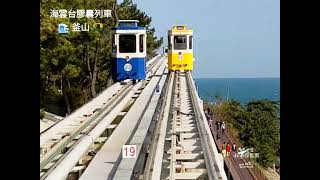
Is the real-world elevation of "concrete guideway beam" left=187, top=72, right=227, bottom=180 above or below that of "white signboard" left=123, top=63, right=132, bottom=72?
below

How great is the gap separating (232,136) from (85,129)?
273cm

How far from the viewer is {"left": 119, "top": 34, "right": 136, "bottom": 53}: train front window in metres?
14.5

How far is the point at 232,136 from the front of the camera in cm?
625

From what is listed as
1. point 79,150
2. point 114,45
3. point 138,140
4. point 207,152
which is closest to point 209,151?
point 207,152

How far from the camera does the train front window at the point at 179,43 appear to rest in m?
19.1

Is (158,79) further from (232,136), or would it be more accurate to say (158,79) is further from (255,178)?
(255,178)

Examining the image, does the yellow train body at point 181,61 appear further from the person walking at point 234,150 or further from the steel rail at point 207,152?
the person walking at point 234,150

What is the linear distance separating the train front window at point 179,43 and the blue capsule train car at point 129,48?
3864 mm

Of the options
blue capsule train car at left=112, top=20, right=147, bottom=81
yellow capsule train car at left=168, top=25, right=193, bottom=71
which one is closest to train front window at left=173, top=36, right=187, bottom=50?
yellow capsule train car at left=168, top=25, right=193, bottom=71

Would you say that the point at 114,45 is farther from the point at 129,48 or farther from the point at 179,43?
the point at 179,43

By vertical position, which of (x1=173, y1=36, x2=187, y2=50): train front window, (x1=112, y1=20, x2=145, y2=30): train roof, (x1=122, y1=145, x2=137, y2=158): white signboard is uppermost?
(x1=112, y1=20, x2=145, y2=30): train roof

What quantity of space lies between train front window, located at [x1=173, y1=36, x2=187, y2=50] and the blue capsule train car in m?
3.86

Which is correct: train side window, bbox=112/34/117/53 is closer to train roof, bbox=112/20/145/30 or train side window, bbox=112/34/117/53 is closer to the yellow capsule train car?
train roof, bbox=112/20/145/30

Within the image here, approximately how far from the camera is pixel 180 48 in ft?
63.1
